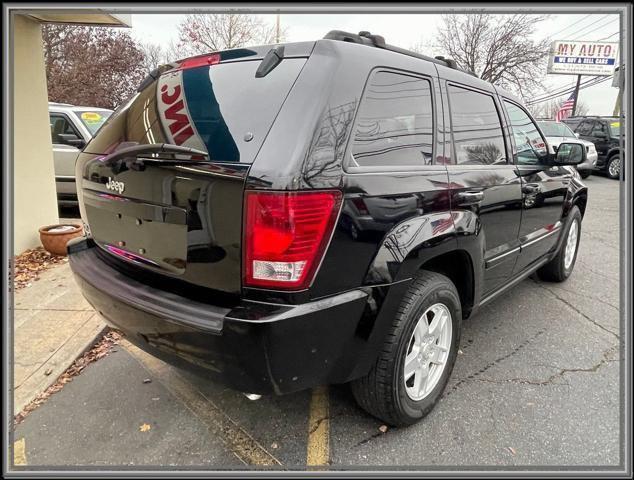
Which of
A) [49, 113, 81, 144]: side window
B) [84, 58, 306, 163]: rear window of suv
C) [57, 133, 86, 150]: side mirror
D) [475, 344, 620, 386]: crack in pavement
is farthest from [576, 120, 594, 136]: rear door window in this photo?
[84, 58, 306, 163]: rear window of suv

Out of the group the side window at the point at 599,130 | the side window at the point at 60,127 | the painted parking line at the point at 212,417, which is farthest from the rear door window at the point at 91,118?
the side window at the point at 599,130

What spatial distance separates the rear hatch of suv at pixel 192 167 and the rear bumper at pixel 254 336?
152mm

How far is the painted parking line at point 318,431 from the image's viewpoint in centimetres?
214

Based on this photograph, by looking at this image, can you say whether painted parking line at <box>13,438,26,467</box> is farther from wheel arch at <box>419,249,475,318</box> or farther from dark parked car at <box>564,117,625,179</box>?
dark parked car at <box>564,117,625,179</box>

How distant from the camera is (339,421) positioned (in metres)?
2.41

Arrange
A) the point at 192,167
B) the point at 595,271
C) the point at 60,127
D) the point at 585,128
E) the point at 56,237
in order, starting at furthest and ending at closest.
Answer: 1. the point at 585,128
2. the point at 60,127
3. the point at 595,271
4. the point at 56,237
5. the point at 192,167

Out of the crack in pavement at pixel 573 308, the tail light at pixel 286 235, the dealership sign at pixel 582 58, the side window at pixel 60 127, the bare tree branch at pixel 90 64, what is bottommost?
the crack in pavement at pixel 573 308

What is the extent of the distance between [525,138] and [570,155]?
0.52m

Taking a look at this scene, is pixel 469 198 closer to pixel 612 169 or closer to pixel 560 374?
pixel 560 374

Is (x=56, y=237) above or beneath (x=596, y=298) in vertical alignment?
above

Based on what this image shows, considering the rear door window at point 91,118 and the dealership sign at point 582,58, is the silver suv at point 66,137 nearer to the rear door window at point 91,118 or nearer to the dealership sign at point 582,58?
the rear door window at point 91,118

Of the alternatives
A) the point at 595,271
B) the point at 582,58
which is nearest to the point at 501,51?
the point at 582,58

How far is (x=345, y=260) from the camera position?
1.79 meters

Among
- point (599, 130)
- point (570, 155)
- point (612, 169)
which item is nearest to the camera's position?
point (570, 155)
